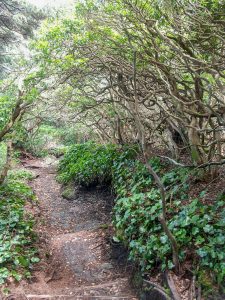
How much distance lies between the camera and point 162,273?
433 cm

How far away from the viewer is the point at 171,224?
4703mm

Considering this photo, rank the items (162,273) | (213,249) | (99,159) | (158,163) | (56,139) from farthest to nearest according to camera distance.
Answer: (56,139) < (99,159) < (158,163) < (162,273) < (213,249)

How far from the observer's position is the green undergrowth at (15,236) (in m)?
5.25

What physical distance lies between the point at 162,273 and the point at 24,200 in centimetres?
508

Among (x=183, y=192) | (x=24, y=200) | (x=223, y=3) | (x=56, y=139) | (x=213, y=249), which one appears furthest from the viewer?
(x=56, y=139)

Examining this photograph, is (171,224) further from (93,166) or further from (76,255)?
(93,166)

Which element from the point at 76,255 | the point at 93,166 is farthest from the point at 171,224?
the point at 93,166

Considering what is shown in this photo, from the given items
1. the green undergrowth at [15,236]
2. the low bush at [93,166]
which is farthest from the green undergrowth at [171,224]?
the green undergrowth at [15,236]

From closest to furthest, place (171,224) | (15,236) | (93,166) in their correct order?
(171,224)
(15,236)
(93,166)

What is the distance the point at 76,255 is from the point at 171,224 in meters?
2.39

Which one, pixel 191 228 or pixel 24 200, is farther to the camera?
pixel 24 200

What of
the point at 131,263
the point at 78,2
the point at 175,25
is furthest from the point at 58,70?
the point at 131,263

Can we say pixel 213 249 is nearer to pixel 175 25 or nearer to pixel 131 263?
pixel 131 263

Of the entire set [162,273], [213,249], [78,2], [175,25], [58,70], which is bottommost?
[162,273]
